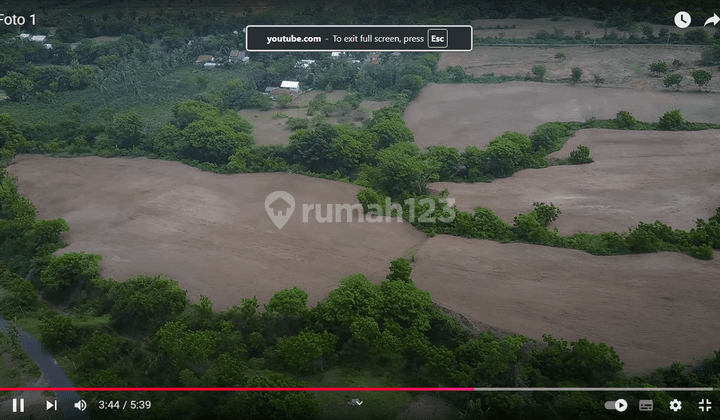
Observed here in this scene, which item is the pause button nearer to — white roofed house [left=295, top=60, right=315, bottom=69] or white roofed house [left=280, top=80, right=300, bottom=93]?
white roofed house [left=280, top=80, right=300, bottom=93]

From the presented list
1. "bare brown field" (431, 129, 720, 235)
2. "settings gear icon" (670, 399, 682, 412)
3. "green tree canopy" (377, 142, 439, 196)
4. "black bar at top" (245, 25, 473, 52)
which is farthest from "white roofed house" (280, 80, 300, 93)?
"settings gear icon" (670, 399, 682, 412)

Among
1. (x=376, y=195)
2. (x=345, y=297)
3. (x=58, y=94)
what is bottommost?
(x=345, y=297)

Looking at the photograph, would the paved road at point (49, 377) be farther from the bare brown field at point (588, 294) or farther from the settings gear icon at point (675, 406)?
the settings gear icon at point (675, 406)

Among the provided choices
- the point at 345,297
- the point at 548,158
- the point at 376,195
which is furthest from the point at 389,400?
the point at 548,158

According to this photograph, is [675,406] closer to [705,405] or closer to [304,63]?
[705,405]

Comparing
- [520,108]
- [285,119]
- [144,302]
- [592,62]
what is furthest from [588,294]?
[592,62]

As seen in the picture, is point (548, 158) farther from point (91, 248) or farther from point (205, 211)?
point (91, 248)

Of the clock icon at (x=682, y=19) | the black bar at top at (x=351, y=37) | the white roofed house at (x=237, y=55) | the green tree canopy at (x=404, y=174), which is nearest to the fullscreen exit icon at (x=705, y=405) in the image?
the green tree canopy at (x=404, y=174)
